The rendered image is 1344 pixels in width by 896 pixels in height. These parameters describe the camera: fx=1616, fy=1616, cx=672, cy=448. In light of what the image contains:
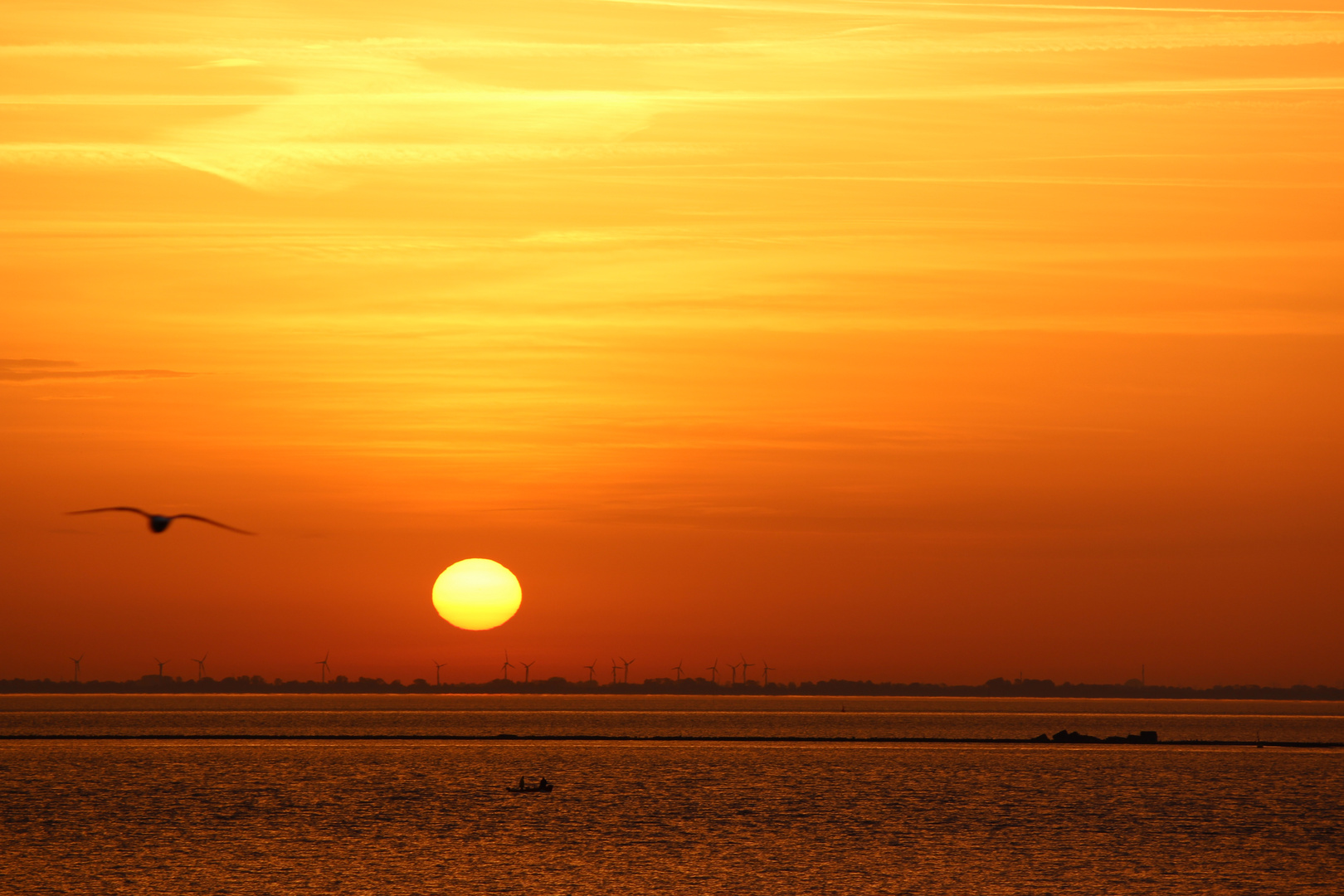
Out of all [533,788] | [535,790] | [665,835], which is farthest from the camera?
[533,788]

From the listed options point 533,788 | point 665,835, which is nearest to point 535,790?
point 533,788

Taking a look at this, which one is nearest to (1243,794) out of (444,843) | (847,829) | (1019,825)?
(1019,825)

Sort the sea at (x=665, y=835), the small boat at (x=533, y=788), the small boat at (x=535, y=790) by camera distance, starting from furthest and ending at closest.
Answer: the small boat at (x=535, y=790)
the small boat at (x=533, y=788)
the sea at (x=665, y=835)

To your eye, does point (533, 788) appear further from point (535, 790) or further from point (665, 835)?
point (665, 835)

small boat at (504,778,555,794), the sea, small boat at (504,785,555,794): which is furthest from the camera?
small boat at (504,785,555,794)

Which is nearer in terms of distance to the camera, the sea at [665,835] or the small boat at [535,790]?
the sea at [665,835]

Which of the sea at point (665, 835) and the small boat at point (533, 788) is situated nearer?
the sea at point (665, 835)

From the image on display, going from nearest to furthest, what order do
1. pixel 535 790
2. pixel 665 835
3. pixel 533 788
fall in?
pixel 665 835 < pixel 535 790 < pixel 533 788

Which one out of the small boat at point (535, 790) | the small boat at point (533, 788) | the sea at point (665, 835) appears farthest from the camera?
the small boat at point (535, 790)

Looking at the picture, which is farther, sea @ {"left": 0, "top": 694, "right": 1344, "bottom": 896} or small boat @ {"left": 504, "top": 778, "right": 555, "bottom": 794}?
small boat @ {"left": 504, "top": 778, "right": 555, "bottom": 794}

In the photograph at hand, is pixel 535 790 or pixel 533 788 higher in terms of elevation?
pixel 533 788

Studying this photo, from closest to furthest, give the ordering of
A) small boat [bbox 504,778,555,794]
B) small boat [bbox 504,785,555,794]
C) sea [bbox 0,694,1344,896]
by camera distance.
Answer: sea [bbox 0,694,1344,896], small boat [bbox 504,778,555,794], small boat [bbox 504,785,555,794]

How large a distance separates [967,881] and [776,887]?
11.5 m

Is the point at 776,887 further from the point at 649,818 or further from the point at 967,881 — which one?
the point at 649,818
